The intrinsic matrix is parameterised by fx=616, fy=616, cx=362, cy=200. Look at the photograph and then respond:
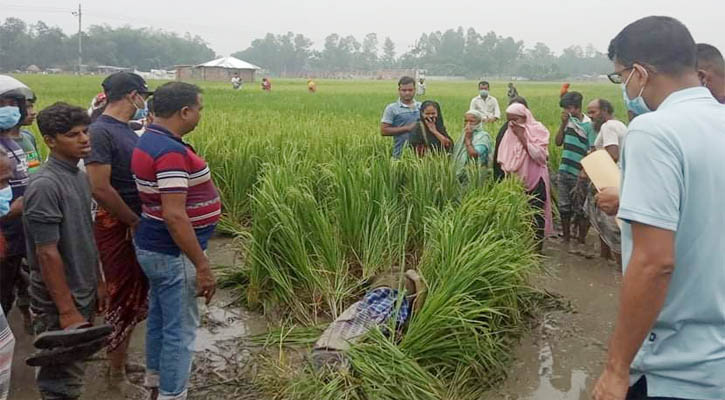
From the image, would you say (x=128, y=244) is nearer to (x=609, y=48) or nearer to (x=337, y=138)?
(x=609, y=48)

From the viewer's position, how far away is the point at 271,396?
124 inches

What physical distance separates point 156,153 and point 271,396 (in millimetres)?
1386

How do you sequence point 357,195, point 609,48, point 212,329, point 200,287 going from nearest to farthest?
point 609,48 < point 200,287 < point 212,329 < point 357,195

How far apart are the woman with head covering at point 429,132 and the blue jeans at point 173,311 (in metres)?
3.71

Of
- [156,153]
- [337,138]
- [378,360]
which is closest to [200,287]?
[156,153]

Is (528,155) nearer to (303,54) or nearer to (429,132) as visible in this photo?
(429,132)

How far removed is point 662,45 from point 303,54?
118832 mm

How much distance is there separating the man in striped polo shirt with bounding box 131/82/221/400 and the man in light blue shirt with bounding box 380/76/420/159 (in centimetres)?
397

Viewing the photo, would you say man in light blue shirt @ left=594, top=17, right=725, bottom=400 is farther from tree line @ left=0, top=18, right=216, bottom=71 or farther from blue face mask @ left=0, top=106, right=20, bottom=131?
tree line @ left=0, top=18, right=216, bottom=71

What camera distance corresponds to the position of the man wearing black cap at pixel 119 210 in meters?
3.12

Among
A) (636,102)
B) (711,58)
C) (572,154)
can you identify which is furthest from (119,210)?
(572,154)

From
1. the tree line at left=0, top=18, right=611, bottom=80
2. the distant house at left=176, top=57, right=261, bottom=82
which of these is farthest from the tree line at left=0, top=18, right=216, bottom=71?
the distant house at left=176, top=57, right=261, bottom=82

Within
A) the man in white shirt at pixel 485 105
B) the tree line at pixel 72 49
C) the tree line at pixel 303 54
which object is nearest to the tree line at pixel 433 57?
the tree line at pixel 303 54

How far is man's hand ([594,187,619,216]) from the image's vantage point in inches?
76.8
